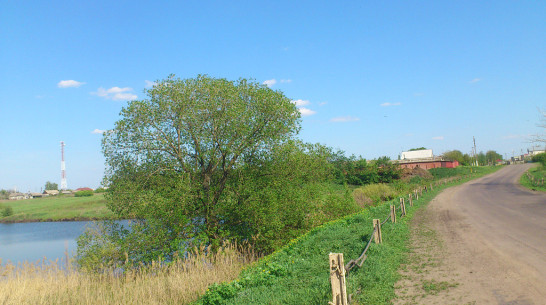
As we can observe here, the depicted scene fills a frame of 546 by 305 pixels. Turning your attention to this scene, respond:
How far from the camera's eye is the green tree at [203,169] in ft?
48.3

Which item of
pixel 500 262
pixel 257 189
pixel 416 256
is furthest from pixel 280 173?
pixel 500 262

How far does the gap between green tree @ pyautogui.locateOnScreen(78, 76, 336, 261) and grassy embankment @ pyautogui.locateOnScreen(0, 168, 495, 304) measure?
3.28 metres

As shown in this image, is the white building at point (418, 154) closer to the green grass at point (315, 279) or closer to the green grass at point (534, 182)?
the green grass at point (534, 182)

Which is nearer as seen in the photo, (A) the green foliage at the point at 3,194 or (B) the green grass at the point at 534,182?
(B) the green grass at the point at 534,182

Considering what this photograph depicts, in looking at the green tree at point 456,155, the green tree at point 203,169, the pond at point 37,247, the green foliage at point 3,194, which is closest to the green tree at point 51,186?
the green foliage at point 3,194

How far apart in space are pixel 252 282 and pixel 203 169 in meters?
9.25

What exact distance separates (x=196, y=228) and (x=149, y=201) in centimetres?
306

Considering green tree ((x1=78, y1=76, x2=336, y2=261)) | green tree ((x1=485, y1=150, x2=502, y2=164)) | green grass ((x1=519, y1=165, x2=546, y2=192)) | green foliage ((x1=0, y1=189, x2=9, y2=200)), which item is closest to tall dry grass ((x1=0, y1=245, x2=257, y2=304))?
green tree ((x1=78, y1=76, x2=336, y2=261))

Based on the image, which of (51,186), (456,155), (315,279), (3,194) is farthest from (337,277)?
(51,186)

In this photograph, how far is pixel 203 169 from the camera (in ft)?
54.6

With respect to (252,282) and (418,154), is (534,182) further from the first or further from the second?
(418,154)

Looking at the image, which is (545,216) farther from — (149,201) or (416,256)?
(149,201)

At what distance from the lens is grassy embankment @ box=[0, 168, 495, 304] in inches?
271

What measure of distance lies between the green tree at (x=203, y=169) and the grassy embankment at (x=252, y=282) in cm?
328
